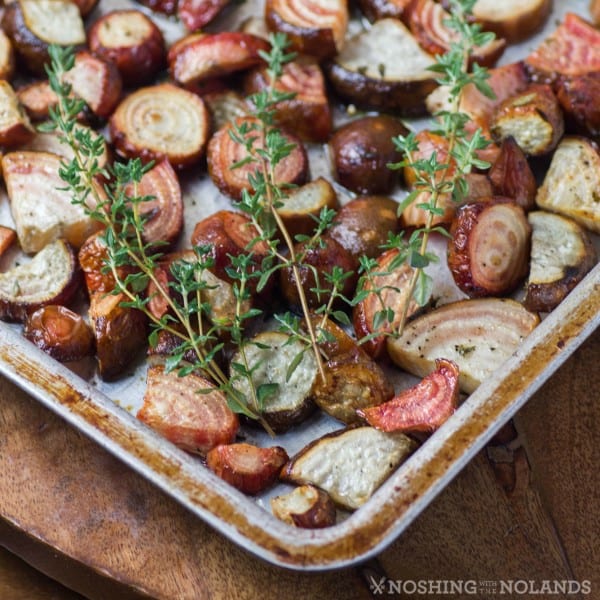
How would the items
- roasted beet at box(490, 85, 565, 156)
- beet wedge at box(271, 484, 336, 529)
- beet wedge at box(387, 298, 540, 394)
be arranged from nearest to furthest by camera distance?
beet wedge at box(271, 484, 336, 529) → beet wedge at box(387, 298, 540, 394) → roasted beet at box(490, 85, 565, 156)

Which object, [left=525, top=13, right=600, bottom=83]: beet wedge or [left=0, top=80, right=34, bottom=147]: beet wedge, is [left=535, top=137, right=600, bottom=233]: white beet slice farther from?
[left=0, top=80, right=34, bottom=147]: beet wedge

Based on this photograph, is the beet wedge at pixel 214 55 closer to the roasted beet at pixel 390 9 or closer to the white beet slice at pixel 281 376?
the roasted beet at pixel 390 9

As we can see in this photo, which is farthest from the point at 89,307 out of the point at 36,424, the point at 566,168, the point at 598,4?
the point at 598,4

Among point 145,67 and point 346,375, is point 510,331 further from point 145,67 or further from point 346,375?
point 145,67

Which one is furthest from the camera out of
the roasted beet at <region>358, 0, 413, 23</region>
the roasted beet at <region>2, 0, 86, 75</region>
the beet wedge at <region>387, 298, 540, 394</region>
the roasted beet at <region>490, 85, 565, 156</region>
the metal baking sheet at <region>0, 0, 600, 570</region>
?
the roasted beet at <region>358, 0, 413, 23</region>

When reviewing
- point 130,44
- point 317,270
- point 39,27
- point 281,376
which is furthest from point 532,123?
point 39,27

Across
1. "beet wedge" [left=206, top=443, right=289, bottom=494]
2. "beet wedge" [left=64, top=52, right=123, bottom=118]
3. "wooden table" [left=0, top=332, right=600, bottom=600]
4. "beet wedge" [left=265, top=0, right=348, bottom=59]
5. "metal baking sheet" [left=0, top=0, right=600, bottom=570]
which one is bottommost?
"wooden table" [left=0, top=332, right=600, bottom=600]

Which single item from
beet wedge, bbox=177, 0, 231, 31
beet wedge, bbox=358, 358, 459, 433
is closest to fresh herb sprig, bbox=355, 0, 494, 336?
beet wedge, bbox=358, 358, 459, 433

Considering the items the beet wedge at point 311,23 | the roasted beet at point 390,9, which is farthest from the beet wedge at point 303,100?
the roasted beet at point 390,9
